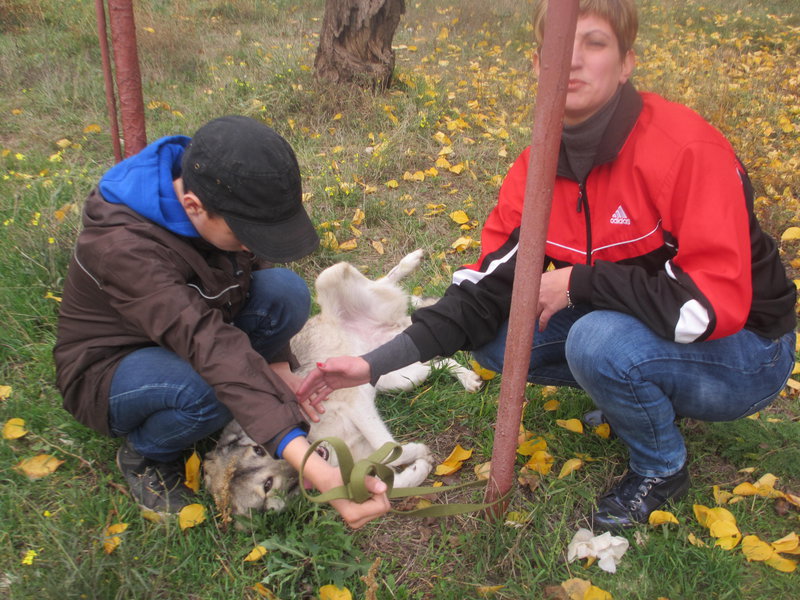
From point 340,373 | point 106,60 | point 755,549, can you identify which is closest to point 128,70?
point 106,60

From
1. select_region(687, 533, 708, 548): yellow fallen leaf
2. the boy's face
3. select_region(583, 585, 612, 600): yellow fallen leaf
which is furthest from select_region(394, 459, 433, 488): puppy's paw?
the boy's face

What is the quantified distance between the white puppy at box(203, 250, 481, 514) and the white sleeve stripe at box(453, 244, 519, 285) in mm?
762

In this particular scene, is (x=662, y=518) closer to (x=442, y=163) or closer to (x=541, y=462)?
(x=541, y=462)

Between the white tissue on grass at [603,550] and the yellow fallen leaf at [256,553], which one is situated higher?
the white tissue on grass at [603,550]

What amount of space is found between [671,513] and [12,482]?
2.30 meters

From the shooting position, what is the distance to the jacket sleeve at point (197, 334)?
5.57ft

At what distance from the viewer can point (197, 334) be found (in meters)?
1.73

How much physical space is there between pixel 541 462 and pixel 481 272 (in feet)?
2.41

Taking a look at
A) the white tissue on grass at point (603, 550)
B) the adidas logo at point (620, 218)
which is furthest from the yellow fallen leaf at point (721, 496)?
the adidas logo at point (620, 218)

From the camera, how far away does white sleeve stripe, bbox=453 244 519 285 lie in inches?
85.1

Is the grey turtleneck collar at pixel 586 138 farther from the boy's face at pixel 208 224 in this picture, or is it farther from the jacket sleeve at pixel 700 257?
the boy's face at pixel 208 224

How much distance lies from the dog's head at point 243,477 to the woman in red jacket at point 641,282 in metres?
0.38

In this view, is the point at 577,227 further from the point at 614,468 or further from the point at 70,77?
the point at 70,77

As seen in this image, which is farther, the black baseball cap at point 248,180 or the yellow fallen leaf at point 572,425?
the yellow fallen leaf at point 572,425
